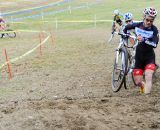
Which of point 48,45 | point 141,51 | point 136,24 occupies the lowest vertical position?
point 48,45

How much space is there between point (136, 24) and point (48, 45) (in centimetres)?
1175

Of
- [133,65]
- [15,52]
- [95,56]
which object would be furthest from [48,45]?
[133,65]

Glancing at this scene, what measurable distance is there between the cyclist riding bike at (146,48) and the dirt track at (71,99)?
35 cm

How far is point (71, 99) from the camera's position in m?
8.59

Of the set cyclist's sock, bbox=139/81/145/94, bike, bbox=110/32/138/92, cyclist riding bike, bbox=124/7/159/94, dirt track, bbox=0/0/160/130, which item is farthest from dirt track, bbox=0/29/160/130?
cyclist riding bike, bbox=124/7/159/94

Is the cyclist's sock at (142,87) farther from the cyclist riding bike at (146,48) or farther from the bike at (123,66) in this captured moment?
the bike at (123,66)

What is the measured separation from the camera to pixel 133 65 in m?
9.51

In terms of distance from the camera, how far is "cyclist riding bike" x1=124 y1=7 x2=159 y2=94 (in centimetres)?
862

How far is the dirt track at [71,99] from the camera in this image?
670 cm

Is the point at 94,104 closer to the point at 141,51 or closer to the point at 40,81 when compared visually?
the point at 141,51

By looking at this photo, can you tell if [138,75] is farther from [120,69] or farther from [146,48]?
[146,48]

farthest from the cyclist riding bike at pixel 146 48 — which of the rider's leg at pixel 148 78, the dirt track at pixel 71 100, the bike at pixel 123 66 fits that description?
the dirt track at pixel 71 100

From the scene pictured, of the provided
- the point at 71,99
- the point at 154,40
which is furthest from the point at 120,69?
the point at 71,99

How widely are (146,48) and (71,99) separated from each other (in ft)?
6.54
